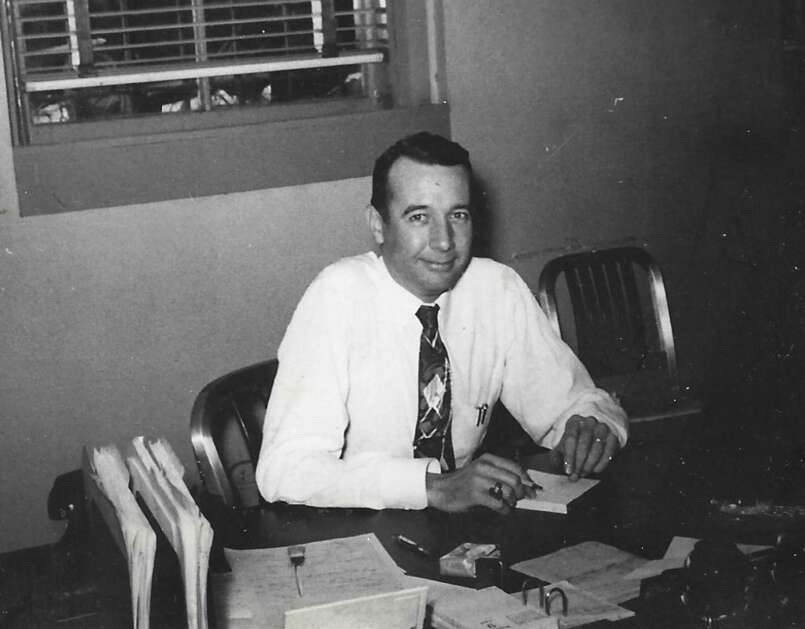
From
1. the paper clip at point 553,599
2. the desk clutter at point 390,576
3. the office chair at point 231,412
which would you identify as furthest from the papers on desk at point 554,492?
the office chair at point 231,412

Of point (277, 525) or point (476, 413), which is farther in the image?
point (476, 413)

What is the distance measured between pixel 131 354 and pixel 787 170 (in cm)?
286

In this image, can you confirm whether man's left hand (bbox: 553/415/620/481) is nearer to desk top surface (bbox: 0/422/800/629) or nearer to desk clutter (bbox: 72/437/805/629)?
desk top surface (bbox: 0/422/800/629)

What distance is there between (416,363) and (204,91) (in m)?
1.59

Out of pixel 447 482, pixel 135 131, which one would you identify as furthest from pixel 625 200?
pixel 447 482

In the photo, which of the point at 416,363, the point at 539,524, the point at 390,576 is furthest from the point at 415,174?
the point at 390,576

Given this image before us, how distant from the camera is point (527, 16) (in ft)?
11.9

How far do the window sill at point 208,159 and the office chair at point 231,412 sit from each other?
108 centimetres

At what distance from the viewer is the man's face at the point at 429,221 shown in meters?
2.27

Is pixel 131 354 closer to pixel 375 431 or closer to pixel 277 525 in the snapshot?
pixel 375 431

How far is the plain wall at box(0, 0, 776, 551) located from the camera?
3129mm

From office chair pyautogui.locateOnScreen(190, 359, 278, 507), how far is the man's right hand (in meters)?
0.47

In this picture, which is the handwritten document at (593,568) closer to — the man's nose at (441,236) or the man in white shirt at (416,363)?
the man in white shirt at (416,363)

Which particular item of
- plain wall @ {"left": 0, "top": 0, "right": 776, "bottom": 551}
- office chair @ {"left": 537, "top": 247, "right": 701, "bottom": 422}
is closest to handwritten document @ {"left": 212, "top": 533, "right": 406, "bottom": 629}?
office chair @ {"left": 537, "top": 247, "right": 701, "bottom": 422}
